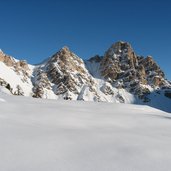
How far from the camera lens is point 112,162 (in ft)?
20.2

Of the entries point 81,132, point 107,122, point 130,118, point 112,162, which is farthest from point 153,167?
point 130,118

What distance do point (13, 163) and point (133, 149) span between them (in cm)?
268

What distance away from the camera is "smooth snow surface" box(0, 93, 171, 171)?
5.94 metres

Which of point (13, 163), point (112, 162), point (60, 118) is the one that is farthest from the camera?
point (60, 118)

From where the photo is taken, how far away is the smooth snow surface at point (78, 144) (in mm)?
5938

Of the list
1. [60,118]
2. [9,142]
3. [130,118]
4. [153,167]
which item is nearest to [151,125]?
[130,118]

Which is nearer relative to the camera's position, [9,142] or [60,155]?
[60,155]

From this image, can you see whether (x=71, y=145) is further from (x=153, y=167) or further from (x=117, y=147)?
(x=153, y=167)

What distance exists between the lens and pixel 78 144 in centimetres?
716

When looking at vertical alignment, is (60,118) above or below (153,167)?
above

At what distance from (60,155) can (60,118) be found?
4110 mm

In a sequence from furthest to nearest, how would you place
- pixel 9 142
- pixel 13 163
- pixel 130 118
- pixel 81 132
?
pixel 130 118 < pixel 81 132 < pixel 9 142 < pixel 13 163

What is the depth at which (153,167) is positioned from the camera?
19.9 ft

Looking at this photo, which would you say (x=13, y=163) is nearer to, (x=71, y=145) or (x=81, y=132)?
(x=71, y=145)
